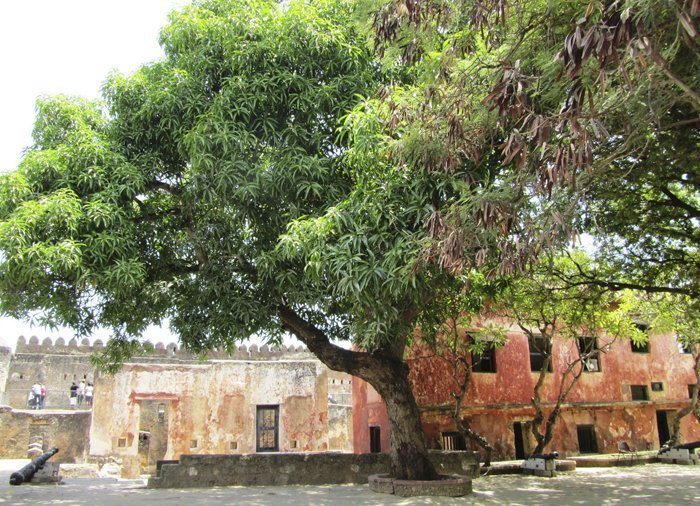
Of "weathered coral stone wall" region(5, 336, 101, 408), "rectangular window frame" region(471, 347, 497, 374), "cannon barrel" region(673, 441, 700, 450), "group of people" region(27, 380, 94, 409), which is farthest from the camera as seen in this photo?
"weathered coral stone wall" region(5, 336, 101, 408)

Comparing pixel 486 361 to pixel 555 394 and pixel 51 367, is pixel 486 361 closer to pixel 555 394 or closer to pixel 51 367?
pixel 555 394

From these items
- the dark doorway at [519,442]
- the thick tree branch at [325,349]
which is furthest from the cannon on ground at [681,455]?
the thick tree branch at [325,349]

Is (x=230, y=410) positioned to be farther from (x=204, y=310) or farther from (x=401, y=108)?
(x=401, y=108)

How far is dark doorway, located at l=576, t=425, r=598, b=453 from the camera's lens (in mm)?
18453

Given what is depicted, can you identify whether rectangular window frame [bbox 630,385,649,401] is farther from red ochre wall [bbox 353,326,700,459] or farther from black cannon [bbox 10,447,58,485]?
black cannon [bbox 10,447,58,485]

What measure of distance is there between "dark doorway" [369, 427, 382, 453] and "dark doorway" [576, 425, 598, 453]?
21.6ft

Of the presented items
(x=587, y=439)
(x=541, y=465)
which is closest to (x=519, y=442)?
(x=587, y=439)

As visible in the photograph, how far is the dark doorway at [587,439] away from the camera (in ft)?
60.5

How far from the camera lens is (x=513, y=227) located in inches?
231

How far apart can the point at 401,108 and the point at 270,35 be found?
357 cm

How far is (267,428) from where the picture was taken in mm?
18875

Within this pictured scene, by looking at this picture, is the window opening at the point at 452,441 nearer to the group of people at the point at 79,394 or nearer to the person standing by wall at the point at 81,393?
the group of people at the point at 79,394

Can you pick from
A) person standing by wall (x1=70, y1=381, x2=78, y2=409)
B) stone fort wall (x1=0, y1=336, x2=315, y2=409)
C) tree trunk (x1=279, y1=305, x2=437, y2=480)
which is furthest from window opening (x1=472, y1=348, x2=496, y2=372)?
person standing by wall (x1=70, y1=381, x2=78, y2=409)

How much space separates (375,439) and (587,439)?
7155mm
